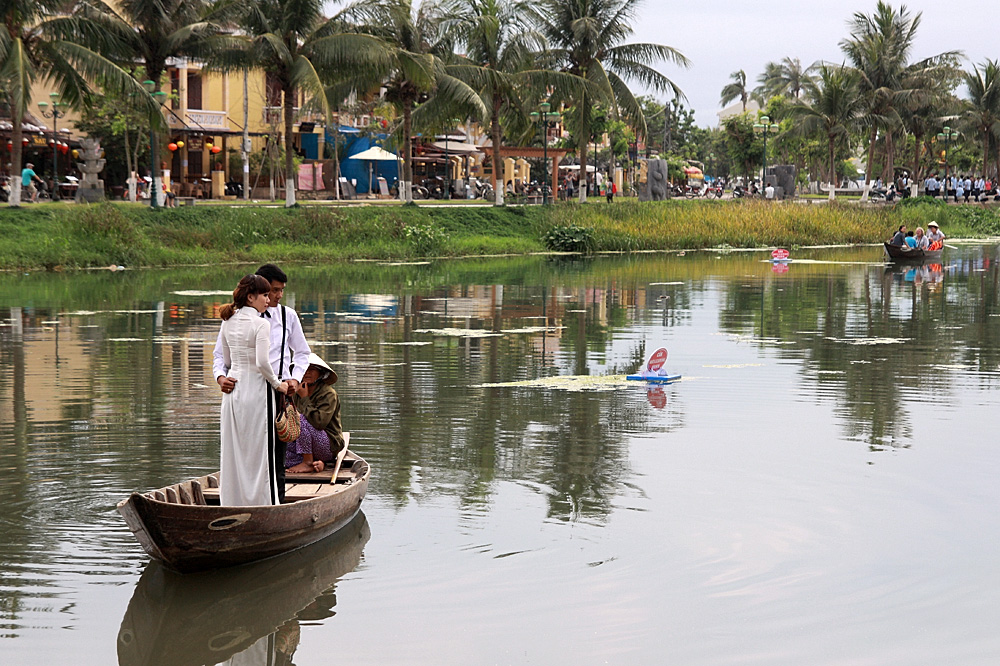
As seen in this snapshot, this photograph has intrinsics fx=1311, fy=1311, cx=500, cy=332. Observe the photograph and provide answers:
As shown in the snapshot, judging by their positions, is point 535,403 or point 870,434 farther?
point 535,403

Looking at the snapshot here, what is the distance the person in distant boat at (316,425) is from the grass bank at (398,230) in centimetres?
2578

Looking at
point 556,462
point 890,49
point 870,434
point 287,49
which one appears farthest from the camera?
point 890,49

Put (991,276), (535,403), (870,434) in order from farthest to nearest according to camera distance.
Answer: (991,276)
(535,403)
(870,434)

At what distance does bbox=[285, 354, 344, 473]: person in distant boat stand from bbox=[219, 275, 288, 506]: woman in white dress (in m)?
1.15

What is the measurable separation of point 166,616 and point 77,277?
25987 millimetres

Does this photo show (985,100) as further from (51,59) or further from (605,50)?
(51,59)

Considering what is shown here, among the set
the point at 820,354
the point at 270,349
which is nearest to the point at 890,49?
the point at 820,354

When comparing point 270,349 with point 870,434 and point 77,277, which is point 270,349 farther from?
point 77,277

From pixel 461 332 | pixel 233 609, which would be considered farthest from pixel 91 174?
pixel 233 609

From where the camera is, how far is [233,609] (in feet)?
26.0

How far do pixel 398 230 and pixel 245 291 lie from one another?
3404 centimetres

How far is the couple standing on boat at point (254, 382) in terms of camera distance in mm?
8242

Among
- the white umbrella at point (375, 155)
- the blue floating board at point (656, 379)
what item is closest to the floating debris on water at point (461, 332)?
the blue floating board at point (656, 379)

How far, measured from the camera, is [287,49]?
37.7 metres
